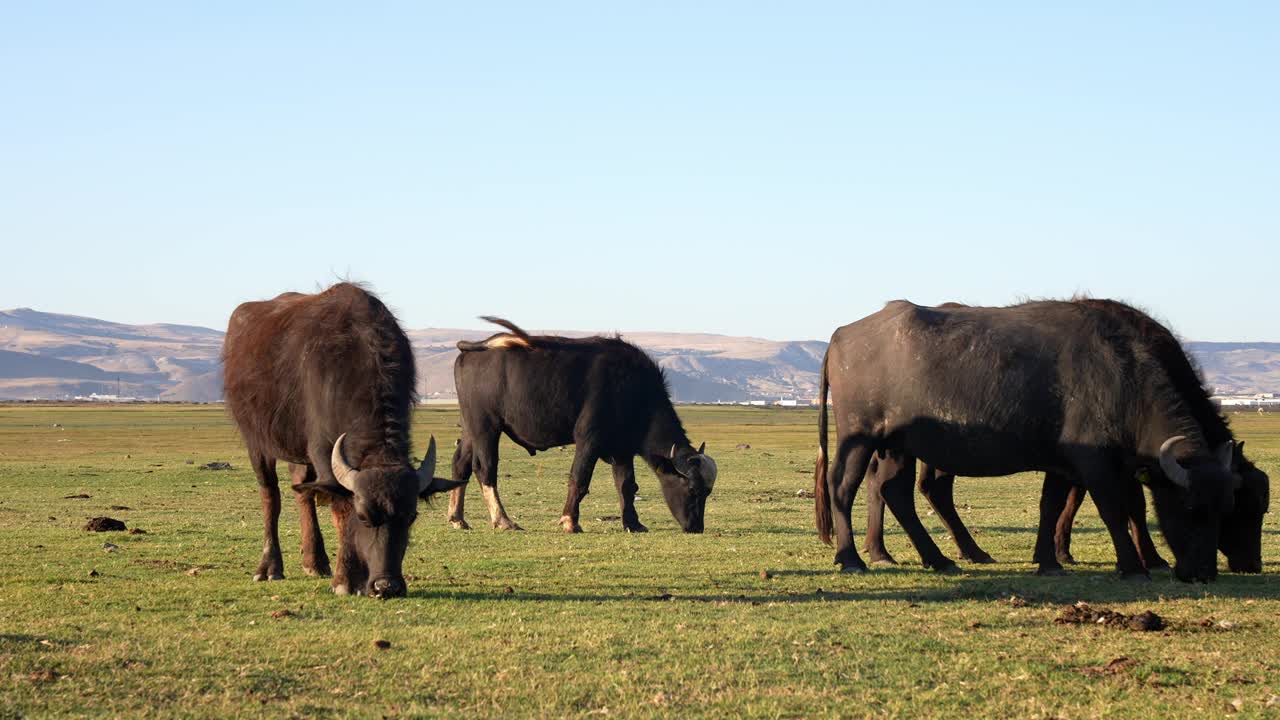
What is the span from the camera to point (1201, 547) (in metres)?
15.0

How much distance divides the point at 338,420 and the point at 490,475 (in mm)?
9181

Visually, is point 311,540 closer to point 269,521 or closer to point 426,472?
point 269,521

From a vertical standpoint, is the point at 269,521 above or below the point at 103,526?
above

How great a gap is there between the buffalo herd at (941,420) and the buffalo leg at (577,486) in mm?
5331

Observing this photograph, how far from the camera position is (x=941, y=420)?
16.0 m

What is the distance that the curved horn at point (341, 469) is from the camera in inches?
513

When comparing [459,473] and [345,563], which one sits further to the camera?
[459,473]

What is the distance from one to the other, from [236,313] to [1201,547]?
37.3 feet

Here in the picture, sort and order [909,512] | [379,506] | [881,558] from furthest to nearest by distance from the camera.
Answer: [881,558], [909,512], [379,506]

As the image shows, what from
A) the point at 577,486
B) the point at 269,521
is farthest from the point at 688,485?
the point at 269,521

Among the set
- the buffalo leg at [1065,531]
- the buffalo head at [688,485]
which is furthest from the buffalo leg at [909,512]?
the buffalo head at [688,485]

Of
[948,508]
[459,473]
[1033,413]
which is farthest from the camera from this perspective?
[459,473]

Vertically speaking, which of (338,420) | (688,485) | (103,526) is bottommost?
(103,526)

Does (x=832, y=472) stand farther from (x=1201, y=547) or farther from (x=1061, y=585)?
(x=1201, y=547)
